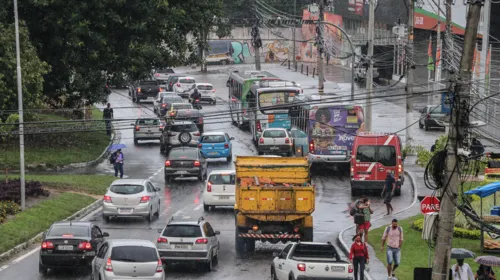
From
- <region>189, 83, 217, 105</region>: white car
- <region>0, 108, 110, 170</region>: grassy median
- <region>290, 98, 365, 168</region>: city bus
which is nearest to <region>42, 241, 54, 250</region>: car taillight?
<region>0, 108, 110, 170</region>: grassy median

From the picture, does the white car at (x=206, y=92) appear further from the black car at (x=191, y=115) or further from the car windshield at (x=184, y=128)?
the car windshield at (x=184, y=128)

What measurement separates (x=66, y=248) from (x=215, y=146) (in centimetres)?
2602

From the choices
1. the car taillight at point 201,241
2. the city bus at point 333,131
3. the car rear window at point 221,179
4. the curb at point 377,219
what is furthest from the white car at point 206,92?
the car taillight at point 201,241

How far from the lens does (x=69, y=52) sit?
54938 mm

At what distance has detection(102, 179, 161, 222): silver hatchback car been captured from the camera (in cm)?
3769

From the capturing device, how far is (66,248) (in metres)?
28.1

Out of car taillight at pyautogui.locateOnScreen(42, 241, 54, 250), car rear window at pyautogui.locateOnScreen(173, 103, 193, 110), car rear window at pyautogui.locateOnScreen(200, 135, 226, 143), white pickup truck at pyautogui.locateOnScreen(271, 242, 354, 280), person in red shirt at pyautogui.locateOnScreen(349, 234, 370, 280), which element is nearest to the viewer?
white pickup truck at pyautogui.locateOnScreen(271, 242, 354, 280)

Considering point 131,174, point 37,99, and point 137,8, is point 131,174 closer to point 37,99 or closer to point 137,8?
point 37,99

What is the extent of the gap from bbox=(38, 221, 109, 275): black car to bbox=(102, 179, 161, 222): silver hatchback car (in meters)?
8.78

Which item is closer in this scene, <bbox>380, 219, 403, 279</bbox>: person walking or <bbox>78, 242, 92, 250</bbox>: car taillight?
<bbox>380, 219, 403, 279</bbox>: person walking

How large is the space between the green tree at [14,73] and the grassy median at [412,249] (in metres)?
18.6

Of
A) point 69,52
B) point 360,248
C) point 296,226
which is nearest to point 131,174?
point 69,52

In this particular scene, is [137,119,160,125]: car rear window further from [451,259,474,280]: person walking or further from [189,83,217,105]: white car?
[451,259,474,280]: person walking

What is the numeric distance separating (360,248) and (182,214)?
14.2 meters
